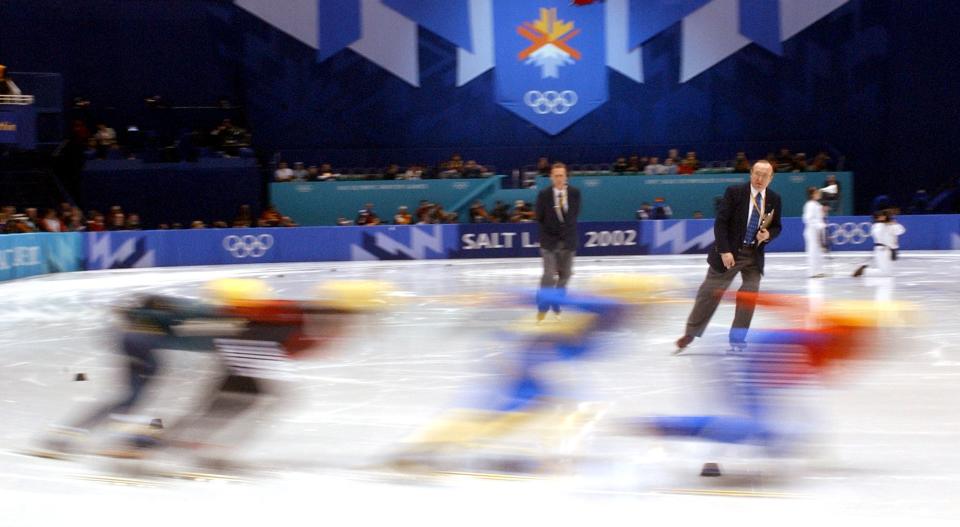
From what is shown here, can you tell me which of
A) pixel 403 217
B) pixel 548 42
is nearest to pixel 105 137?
pixel 403 217

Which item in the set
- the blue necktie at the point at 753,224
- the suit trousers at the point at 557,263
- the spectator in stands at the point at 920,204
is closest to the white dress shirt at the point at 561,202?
the suit trousers at the point at 557,263

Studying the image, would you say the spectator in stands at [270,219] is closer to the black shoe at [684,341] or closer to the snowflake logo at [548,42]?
the snowflake logo at [548,42]

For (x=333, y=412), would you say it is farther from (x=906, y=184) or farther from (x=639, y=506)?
(x=906, y=184)

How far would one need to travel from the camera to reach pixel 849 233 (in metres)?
25.6

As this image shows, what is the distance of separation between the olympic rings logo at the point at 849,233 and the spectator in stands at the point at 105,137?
64.9 feet

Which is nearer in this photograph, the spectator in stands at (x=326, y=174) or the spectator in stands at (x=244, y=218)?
the spectator in stands at (x=244, y=218)

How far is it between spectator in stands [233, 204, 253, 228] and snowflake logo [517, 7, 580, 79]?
32.8 feet

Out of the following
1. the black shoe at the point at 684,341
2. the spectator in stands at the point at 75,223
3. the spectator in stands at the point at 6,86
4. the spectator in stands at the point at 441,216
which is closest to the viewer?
the black shoe at the point at 684,341

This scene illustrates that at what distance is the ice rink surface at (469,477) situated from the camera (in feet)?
14.4

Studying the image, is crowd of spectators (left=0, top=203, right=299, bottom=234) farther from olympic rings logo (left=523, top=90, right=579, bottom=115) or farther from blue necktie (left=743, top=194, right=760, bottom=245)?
blue necktie (left=743, top=194, right=760, bottom=245)

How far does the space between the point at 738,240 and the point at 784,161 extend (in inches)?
900

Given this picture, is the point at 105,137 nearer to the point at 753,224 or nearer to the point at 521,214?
the point at 521,214

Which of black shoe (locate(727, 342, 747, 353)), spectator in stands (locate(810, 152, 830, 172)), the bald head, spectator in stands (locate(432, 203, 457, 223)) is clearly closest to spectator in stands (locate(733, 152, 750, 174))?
spectator in stands (locate(810, 152, 830, 172))

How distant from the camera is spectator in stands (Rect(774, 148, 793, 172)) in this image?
28781mm
